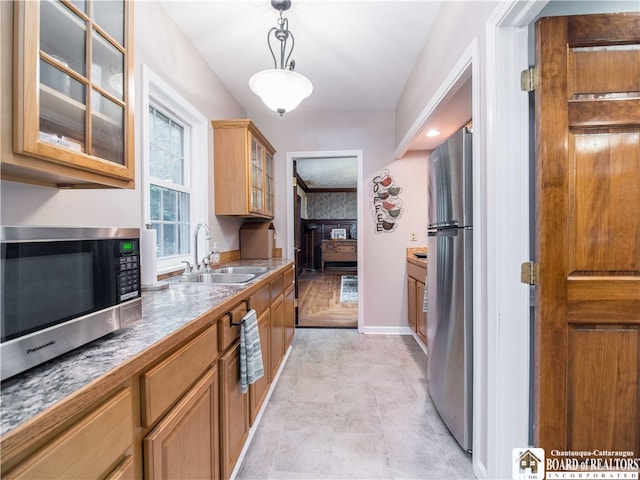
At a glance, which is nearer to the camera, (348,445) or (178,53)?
(348,445)

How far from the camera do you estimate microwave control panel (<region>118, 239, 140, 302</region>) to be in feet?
2.44

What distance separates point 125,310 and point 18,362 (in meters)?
0.25

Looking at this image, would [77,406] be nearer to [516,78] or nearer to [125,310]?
[125,310]

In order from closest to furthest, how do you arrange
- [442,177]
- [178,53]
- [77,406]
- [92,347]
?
[77,406]
[92,347]
[442,177]
[178,53]

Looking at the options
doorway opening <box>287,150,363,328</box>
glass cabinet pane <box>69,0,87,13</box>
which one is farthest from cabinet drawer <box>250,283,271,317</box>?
doorway opening <box>287,150,363,328</box>

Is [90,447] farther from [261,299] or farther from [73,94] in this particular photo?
[261,299]

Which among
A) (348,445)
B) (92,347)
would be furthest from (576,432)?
(92,347)

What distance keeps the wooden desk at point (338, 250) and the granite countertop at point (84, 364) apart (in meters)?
7.28

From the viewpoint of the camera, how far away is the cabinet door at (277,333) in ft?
6.64

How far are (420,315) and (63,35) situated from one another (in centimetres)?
305

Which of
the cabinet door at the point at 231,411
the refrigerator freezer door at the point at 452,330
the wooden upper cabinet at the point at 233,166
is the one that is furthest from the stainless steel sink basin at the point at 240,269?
the refrigerator freezer door at the point at 452,330

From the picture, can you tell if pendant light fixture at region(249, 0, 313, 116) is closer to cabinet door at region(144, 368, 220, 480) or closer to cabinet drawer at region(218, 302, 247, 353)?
cabinet drawer at region(218, 302, 247, 353)

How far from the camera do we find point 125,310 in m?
0.76

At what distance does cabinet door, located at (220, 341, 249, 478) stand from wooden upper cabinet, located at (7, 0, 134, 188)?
81cm
